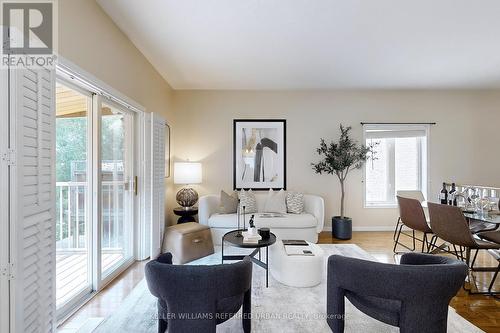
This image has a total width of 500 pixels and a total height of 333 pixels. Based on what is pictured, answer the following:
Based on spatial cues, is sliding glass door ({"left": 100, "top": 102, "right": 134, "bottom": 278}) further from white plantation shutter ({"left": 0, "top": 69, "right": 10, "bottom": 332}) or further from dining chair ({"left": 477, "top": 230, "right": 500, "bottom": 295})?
dining chair ({"left": 477, "top": 230, "right": 500, "bottom": 295})

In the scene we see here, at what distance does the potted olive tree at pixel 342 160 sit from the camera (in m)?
4.31

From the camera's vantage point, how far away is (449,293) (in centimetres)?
135

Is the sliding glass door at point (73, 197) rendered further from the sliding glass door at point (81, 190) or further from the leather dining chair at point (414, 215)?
the leather dining chair at point (414, 215)

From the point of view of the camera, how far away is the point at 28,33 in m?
1.49

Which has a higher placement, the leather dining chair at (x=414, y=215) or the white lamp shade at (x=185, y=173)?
the white lamp shade at (x=185, y=173)

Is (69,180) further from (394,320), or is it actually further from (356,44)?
(356,44)

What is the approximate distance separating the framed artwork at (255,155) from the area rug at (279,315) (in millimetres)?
2354

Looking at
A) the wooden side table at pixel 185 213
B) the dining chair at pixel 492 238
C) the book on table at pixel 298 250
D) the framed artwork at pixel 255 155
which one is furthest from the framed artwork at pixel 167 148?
the dining chair at pixel 492 238

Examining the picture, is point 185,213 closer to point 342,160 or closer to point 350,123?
point 342,160

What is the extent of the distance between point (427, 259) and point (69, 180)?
3134mm

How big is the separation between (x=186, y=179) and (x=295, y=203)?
1942 millimetres

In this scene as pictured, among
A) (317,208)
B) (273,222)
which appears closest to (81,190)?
(273,222)

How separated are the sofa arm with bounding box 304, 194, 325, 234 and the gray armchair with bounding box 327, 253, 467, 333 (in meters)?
2.50

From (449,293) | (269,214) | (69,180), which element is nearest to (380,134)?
(269,214)
